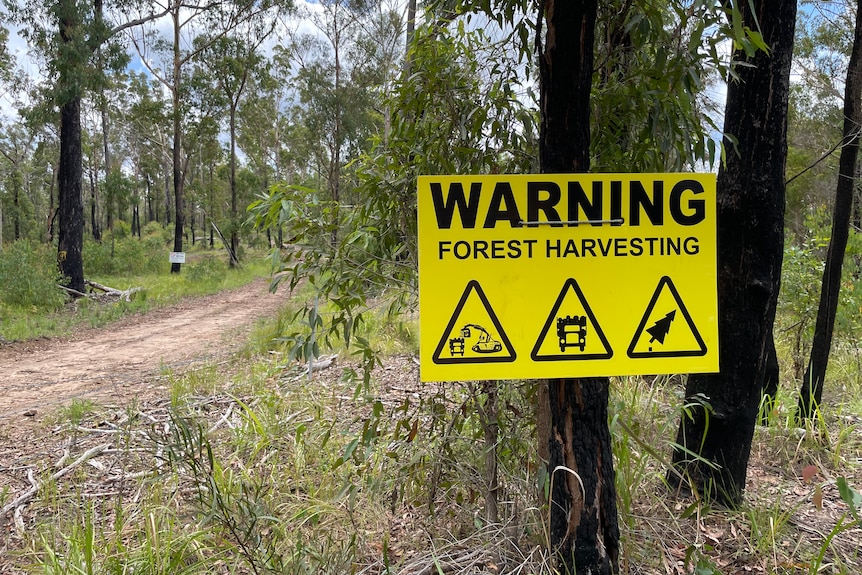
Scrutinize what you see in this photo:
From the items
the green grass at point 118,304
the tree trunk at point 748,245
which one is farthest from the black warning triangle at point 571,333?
the green grass at point 118,304

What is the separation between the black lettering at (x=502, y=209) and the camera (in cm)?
131

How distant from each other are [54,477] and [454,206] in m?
2.86

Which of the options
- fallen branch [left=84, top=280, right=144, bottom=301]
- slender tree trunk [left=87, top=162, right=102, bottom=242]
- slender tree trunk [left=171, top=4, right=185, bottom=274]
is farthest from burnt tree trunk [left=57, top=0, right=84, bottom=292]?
slender tree trunk [left=87, top=162, right=102, bottom=242]

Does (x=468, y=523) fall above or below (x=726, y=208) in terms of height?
below

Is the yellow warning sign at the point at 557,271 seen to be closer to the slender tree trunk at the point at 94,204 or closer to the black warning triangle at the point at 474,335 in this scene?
the black warning triangle at the point at 474,335

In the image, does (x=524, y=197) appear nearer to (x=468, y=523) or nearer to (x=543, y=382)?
(x=543, y=382)

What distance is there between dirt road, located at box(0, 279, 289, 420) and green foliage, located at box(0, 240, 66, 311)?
1696 millimetres

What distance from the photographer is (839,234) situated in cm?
320

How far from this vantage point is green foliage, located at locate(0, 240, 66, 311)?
9641mm

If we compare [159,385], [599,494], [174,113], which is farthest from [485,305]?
[174,113]

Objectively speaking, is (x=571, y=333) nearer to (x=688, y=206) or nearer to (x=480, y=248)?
(x=480, y=248)

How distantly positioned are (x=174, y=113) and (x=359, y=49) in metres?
8.46

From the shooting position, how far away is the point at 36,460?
328 cm

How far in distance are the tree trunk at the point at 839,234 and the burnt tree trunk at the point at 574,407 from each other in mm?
2342
